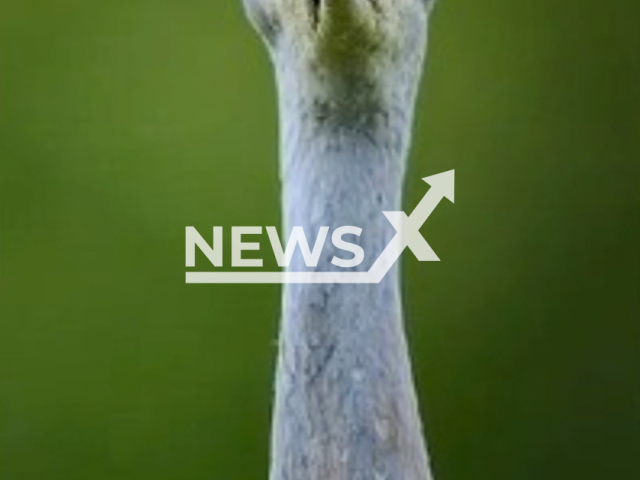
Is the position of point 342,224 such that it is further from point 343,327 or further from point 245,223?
point 245,223

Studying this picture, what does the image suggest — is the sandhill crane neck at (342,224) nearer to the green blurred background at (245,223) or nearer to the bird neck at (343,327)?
the bird neck at (343,327)

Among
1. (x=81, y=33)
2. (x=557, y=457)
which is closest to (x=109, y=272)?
(x=81, y=33)

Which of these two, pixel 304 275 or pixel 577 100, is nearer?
pixel 304 275

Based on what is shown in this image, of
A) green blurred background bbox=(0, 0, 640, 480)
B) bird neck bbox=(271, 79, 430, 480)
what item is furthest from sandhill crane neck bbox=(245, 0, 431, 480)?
green blurred background bbox=(0, 0, 640, 480)

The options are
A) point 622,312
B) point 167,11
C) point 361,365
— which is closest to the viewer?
point 361,365

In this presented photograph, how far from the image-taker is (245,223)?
2650 mm

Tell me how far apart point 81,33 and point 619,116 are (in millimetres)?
955

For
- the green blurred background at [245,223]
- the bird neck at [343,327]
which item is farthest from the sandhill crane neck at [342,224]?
the green blurred background at [245,223]

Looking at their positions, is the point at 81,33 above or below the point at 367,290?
above

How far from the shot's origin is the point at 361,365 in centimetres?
129

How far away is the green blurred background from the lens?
2.74 metres

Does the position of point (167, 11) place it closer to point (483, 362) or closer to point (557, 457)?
point (483, 362)

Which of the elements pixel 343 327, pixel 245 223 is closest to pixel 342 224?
pixel 343 327

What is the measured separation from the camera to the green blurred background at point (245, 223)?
274 cm
